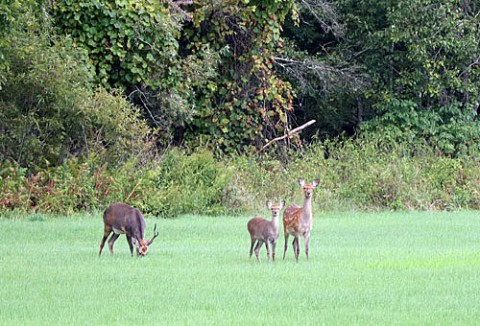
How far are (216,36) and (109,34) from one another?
4213 mm

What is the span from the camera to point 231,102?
30219 millimetres

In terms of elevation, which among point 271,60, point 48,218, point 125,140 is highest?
point 271,60

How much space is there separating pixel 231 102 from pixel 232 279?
1683 cm

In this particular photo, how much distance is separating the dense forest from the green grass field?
3.55 metres

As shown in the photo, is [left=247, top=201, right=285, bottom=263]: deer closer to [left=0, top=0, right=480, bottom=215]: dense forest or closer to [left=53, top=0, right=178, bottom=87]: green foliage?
[left=0, top=0, right=480, bottom=215]: dense forest

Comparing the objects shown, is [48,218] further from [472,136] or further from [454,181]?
[472,136]

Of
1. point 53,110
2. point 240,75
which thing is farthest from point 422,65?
point 53,110

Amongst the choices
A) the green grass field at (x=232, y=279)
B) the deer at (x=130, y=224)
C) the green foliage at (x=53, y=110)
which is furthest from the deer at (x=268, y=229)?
the green foliage at (x=53, y=110)

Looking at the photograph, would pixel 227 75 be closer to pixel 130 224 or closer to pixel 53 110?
pixel 53 110

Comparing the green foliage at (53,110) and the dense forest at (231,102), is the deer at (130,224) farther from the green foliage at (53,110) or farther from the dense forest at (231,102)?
the green foliage at (53,110)

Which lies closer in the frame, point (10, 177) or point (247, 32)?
point (10, 177)

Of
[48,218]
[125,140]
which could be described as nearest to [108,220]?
[48,218]

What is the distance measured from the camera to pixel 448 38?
3100cm

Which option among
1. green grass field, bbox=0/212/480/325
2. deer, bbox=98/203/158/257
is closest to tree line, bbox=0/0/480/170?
green grass field, bbox=0/212/480/325
